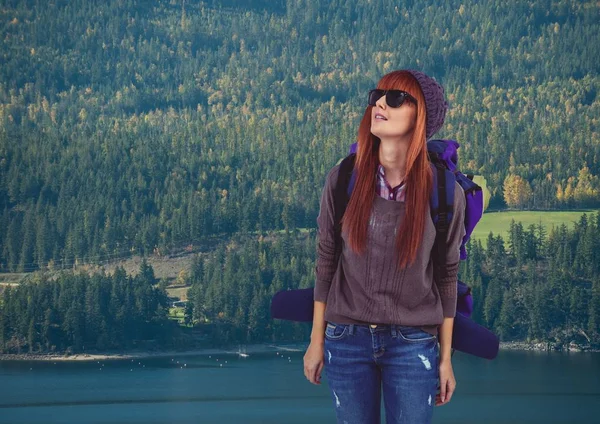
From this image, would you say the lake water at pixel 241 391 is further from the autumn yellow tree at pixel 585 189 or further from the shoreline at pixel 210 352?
the autumn yellow tree at pixel 585 189

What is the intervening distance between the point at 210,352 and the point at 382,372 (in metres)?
149

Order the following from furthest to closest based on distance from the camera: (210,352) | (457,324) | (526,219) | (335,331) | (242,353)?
(526,219)
(210,352)
(242,353)
(457,324)
(335,331)

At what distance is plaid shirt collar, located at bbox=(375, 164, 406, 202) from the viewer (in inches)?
192

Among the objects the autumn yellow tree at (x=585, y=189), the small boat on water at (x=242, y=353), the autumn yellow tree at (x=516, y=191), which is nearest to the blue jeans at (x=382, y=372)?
the small boat on water at (x=242, y=353)

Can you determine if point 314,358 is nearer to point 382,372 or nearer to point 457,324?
point 382,372

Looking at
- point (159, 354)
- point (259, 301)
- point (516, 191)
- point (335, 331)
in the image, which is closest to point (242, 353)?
point (259, 301)

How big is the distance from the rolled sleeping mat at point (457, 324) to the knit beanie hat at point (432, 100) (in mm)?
769

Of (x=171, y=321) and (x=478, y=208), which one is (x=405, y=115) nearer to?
(x=478, y=208)

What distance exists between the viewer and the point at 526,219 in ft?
589

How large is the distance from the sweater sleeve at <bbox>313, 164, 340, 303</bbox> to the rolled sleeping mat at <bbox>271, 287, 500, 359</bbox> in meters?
0.12

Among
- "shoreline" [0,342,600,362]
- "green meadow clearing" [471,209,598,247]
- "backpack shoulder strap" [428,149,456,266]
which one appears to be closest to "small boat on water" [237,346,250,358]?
"shoreline" [0,342,600,362]

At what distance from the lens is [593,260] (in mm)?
165750

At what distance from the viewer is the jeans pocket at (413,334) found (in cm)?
479

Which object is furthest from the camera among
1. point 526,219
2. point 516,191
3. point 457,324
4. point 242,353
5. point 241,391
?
point 516,191
